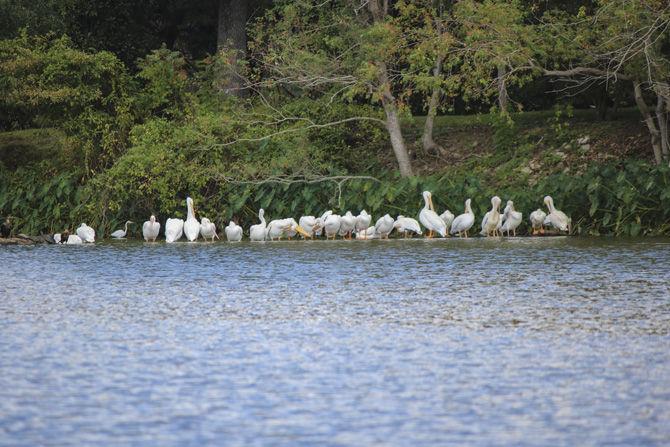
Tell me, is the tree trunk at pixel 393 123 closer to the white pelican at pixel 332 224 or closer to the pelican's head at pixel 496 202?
the white pelican at pixel 332 224

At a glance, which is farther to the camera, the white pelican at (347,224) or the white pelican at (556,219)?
the white pelican at (347,224)

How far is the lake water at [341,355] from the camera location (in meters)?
8.73

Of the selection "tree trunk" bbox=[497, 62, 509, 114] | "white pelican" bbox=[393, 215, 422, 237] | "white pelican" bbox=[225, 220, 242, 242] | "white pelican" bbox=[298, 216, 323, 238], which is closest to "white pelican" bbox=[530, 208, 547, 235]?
"white pelican" bbox=[393, 215, 422, 237]

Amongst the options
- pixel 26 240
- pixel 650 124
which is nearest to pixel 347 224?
pixel 26 240

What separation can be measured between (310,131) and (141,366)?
73.8ft

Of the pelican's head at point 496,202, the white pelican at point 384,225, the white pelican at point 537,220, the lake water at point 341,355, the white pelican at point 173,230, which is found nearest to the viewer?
the lake water at point 341,355

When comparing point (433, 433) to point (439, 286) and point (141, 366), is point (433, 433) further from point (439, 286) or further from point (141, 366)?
point (439, 286)

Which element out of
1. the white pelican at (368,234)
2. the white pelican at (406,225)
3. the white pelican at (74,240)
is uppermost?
the white pelican at (406,225)

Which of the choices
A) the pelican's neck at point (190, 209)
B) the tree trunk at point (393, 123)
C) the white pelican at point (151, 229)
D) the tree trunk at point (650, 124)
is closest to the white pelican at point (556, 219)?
the tree trunk at point (650, 124)

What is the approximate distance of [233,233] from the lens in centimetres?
2881

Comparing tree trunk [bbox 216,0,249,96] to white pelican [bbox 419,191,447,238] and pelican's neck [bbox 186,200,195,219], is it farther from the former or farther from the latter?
white pelican [bbox 419,191,447,238]

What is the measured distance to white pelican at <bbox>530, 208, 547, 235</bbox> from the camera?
27.2 metres

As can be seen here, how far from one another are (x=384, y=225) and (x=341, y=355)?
53.8ft

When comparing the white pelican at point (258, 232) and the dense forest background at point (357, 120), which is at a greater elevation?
the dense forest background at point (357, 120)
